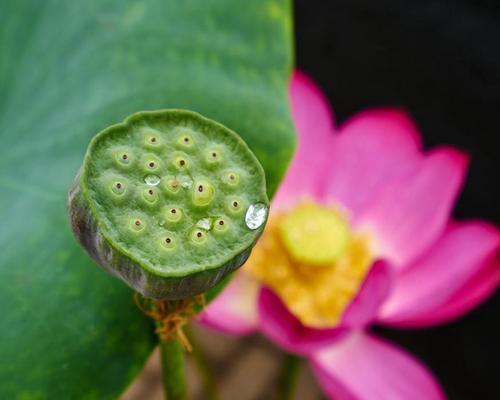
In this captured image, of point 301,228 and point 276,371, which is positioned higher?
point 301,228

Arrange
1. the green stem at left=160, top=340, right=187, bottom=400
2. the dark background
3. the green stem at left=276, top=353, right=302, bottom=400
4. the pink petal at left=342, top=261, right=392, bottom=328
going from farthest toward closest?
the dark background
the green stem at left=276, top=353, right=302, bottom=400
the pink petal at left=342, top=261, right=392, bottom=328
the green stem at left=160, top=340, right=187, bottom=400

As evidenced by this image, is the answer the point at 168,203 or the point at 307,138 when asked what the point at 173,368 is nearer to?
the point at 168,203

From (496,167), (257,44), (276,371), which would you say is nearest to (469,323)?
(496,167)

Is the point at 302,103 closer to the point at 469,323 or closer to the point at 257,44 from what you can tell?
the point at 257,44

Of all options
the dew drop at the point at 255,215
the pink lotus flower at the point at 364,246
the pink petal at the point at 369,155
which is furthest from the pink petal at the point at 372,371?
the dew drop at the point at 255,215

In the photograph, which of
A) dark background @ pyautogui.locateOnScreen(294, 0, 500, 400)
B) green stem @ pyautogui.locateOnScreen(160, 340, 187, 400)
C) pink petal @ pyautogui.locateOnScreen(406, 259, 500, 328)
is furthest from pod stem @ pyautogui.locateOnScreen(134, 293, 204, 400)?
dark background @ pyautogui.locateOnScreen(294, 0, 500, 400)

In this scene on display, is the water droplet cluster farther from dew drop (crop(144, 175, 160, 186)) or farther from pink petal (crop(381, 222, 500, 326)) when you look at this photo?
pink petal (crop(381, 222, 500, 326))
